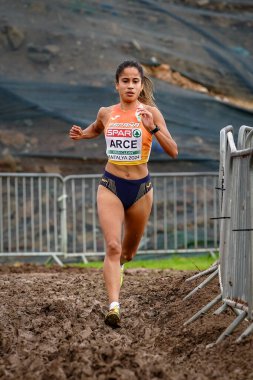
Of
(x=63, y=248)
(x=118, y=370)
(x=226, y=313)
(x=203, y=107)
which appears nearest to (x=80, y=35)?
(x=203, y=107)

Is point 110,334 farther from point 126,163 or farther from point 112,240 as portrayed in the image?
point 126,163

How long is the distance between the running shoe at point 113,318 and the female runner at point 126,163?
0.73 ft

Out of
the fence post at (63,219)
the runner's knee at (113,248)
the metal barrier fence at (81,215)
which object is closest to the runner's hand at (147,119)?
the runner's knee at (113,248)

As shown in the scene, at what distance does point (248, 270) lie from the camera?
270 inches

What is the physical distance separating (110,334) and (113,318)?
29 centimetres

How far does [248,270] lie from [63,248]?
9.42 m

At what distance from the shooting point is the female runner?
850cm

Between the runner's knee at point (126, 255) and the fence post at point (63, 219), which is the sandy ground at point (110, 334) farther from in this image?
the fence post at point (63, 219)

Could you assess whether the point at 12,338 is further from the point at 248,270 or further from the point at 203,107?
the point at 203,107

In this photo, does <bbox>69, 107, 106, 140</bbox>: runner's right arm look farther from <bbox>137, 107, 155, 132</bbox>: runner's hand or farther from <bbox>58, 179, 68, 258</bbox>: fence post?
<bbox>58, 179, 68, 258</bbox>: fence post

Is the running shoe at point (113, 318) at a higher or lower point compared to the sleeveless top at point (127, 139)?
lower

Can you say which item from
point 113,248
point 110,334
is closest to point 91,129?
point 113,248

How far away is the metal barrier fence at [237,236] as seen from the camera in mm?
6984

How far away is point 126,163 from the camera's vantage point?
8.74m
